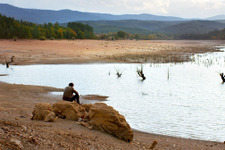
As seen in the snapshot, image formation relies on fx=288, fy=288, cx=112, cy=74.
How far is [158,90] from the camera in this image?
17.8 m

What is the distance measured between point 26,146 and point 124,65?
77.2 ft

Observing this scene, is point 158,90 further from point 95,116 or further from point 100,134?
point 100,134

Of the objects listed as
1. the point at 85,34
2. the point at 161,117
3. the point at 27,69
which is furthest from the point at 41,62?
the point at 85,34

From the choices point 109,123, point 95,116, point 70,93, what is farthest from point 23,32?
point 109,123

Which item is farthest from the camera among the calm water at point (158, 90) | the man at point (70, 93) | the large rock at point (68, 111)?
the calm water at point (158, 90)

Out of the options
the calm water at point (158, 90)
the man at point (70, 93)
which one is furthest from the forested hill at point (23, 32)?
the man at point (70, 93)

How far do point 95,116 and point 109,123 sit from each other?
51 centimetres

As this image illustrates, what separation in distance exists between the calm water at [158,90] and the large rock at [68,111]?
7.93 feet

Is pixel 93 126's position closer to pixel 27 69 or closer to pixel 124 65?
pixel 27 69

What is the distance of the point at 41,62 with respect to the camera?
30.0 metres

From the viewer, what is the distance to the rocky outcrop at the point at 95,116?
26.0 ft

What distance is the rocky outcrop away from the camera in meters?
7.92

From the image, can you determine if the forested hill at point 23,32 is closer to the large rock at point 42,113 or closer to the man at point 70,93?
the man at point 70,93

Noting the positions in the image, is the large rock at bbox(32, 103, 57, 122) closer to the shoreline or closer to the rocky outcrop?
the rocky outcrop
